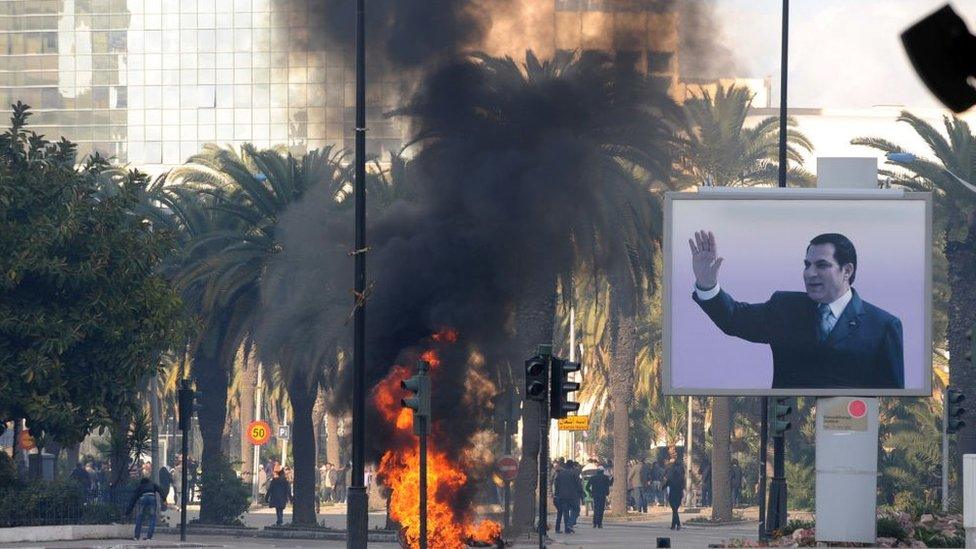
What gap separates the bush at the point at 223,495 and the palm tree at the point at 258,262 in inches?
63.2

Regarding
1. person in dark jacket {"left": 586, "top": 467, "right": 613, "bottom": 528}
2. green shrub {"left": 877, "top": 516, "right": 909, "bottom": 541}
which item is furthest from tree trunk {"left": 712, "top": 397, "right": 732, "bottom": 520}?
green shrub {"left": 877, "top": 516, "right": 909, "bottom": 541}

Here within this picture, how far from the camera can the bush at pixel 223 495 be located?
39.5m

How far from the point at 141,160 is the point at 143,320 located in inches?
4255

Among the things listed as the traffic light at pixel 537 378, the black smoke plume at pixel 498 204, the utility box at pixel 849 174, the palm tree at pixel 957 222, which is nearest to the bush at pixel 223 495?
the black smoke plume at pixel 498 204

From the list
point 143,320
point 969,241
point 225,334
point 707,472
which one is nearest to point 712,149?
point 969,241

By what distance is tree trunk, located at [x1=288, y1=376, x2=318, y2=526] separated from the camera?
1513 inches

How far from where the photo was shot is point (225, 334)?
38719 mm

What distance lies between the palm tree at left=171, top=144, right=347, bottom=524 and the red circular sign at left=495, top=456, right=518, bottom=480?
7863 mm

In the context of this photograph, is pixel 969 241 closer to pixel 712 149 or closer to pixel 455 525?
pixel 712 149

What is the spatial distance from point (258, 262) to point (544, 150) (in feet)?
30.6

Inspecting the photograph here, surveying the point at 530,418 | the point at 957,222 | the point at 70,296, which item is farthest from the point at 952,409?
the point at 70,296

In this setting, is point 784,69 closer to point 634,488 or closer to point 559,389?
point 559,389

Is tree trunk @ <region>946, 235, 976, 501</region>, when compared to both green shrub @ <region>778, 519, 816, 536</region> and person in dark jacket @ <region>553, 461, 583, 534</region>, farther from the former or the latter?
green shrub @ <region>778, 519, 816, 536</region>

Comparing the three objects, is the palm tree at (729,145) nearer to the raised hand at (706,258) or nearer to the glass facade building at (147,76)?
the raised hand at (706,258)
